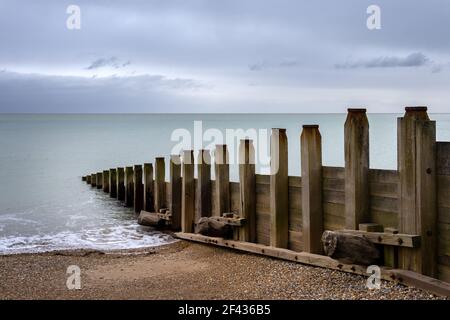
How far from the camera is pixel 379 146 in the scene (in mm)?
51219

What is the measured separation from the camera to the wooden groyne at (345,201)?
6.62 meters

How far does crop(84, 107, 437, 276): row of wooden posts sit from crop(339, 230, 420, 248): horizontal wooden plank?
0.28ft

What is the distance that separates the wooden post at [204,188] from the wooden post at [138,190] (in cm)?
541

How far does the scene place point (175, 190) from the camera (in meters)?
12.6

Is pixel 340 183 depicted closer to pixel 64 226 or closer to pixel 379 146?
pixel 64 226

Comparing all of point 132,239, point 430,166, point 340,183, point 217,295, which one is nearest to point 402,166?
point 430,166

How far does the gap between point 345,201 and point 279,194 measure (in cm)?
144

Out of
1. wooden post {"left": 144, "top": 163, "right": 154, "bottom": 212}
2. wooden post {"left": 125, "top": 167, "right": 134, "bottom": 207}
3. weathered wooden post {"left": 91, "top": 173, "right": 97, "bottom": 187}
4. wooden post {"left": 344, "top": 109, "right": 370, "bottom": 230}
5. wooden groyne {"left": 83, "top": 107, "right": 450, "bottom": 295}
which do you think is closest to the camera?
wooden groyne {"left": 83, "top": 107, "right": 450, "bottom": 295}

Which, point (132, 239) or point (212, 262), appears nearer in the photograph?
point (212, 262)

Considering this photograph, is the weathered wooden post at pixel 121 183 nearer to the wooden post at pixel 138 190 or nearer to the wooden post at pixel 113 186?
the wooden post at pixel 113 186

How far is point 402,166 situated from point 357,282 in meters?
1.60

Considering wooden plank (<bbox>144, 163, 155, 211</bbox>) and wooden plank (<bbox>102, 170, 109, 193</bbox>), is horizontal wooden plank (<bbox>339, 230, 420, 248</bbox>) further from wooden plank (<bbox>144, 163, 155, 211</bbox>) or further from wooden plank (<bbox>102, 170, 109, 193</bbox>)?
wooden plank (<bbox>102, 170, 109, 193</bbox>)

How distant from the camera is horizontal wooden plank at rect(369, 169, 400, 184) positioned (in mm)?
7055

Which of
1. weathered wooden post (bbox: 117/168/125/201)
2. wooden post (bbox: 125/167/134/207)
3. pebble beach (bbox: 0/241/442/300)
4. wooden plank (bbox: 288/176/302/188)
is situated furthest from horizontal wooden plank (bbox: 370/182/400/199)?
weathered wooden post (bbox: 117/168/125/201)
